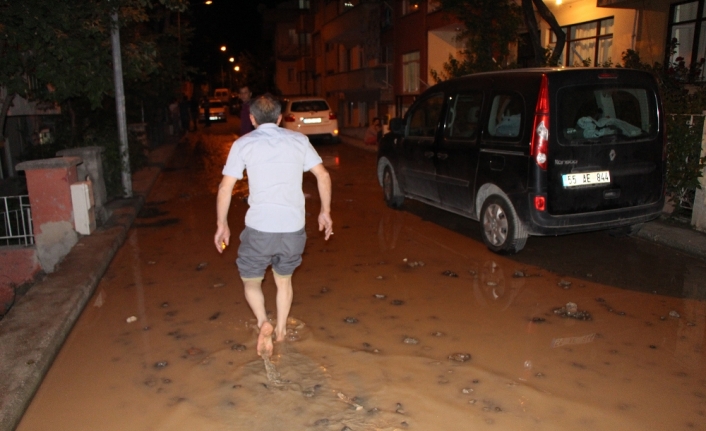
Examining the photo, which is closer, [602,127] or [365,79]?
[602,127]

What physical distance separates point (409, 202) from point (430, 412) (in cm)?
715

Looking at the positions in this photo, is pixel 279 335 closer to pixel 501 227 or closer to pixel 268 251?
pixel 268 251

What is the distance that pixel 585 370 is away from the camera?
4316mm

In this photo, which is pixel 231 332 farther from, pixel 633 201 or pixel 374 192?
pixel 374 192

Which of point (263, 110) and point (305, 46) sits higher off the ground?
point (305, 46)

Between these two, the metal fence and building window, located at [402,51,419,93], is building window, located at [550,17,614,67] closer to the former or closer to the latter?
building window, located at [402,51,419,93]

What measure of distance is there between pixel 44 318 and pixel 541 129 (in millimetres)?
4954

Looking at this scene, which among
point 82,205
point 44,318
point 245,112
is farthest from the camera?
point 245,112

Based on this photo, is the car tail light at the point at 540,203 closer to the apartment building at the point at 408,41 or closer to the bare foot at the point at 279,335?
the bare foot at the point at 279,335

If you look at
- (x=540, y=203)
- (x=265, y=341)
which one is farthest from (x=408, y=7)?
(x=265, y=341)

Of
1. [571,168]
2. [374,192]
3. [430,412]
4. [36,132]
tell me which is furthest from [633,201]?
[36,132]

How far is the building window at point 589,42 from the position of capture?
48.8 ft

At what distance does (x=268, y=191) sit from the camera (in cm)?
436

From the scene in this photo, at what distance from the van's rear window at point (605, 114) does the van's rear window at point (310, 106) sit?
17107 mm
